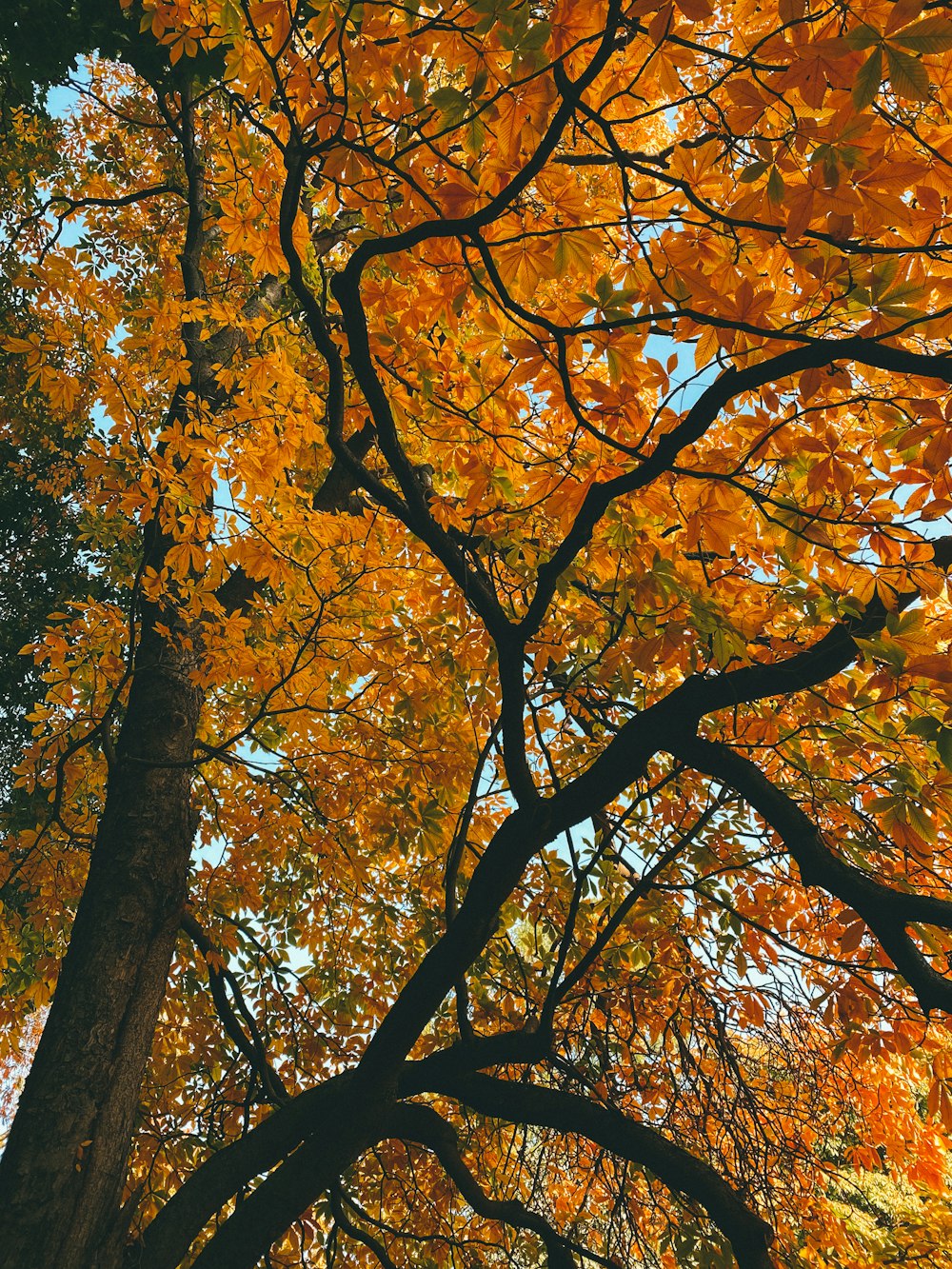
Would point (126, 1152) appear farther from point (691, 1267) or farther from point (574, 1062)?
point (691, 1267)

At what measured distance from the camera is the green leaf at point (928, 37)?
1128 mm

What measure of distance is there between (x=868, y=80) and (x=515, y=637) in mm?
1542

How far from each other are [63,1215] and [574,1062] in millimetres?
2060

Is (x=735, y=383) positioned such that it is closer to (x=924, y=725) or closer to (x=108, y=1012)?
(x=924, y=725)

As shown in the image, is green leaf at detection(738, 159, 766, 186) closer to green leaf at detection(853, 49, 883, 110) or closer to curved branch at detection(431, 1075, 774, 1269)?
green leaf at detection(853, 49, 883, 110)

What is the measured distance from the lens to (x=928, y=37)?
114 centimetres

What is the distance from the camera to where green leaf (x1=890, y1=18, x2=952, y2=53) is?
3.70 feet

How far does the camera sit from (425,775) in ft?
12.5

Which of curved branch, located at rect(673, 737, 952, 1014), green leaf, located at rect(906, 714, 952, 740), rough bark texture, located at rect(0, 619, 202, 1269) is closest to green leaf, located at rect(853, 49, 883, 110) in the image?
green leaf, located at rect(906, 714, 952, 740)

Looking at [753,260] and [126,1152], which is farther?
[126,1152]

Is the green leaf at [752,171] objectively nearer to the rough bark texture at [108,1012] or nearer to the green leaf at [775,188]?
the green leaf at [775,188]

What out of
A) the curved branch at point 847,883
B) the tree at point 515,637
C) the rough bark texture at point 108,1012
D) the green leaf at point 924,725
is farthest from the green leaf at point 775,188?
the rough bark texture at point 108,1012

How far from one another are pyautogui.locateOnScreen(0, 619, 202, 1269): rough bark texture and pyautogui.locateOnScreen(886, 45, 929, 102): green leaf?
120 inches

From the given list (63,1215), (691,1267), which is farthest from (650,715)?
(63,1215)
